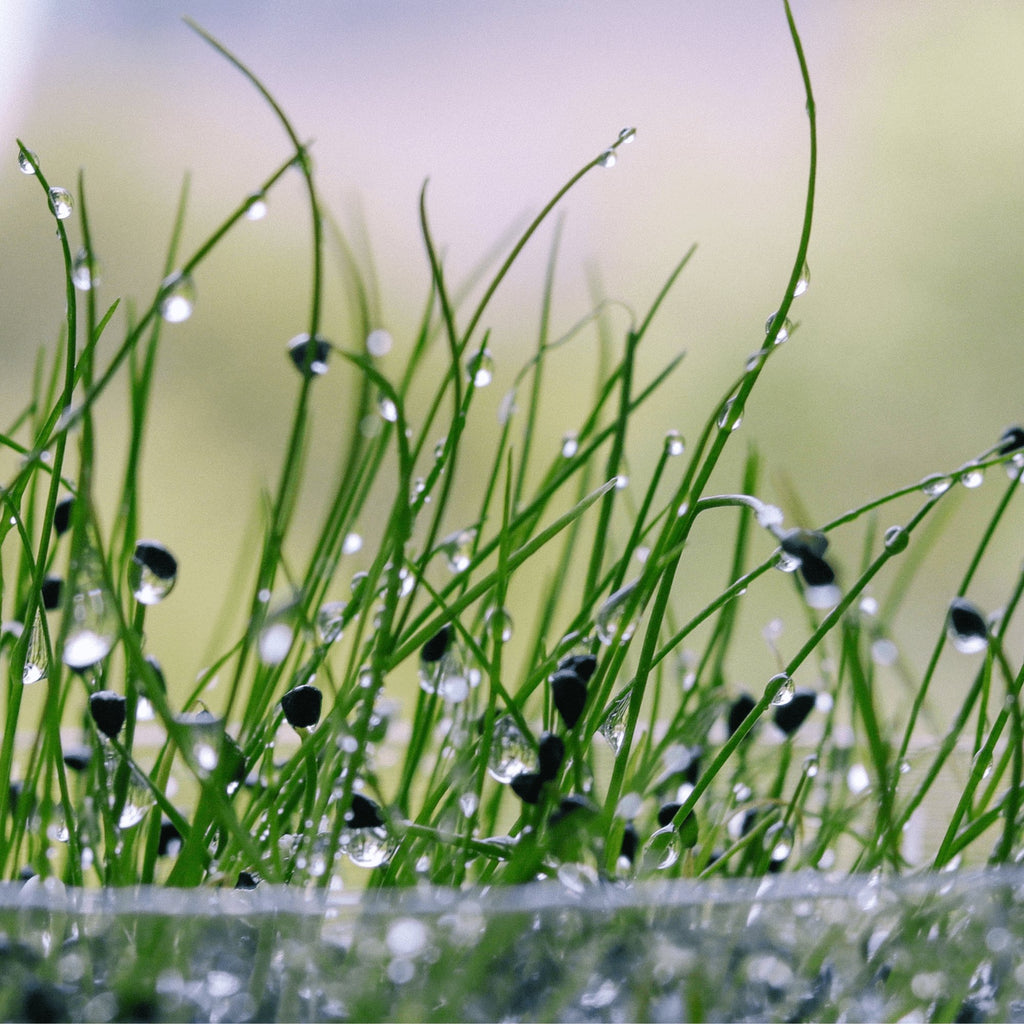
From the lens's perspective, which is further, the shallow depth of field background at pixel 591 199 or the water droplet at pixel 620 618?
the shallow depth of field background at pixel 591 199

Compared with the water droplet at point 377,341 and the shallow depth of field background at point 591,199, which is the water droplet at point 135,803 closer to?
the water droplet at point 377,341

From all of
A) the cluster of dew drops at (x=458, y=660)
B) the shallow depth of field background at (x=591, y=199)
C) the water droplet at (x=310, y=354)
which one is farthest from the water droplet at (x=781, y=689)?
the shallow depth of field background at (x=591, y=199)

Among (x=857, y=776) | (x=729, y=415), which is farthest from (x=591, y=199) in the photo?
(x=729, y=415)

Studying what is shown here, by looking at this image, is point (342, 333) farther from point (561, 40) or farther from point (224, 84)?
point (561, 40)

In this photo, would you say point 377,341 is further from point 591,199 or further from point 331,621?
point 591,199

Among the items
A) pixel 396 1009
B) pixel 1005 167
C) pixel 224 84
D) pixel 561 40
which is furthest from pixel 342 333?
pixel 396 1009
